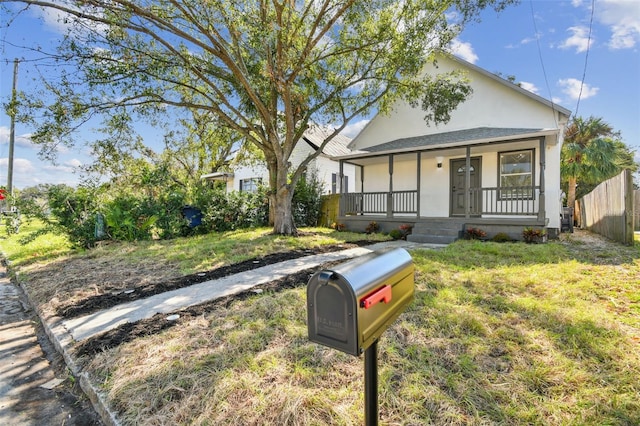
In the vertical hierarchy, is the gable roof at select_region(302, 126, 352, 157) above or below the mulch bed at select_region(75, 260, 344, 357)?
above

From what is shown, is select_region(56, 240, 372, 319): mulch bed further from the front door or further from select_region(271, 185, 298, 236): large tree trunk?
the front door

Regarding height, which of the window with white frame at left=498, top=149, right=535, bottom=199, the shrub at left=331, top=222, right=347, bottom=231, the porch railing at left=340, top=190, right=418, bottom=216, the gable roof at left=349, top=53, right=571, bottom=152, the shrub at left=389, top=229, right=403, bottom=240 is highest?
the gable roof at left=349, top=53, right=571, bottom=152

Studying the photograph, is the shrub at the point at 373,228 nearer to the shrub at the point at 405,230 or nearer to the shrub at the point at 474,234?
the shrub at the point at 405,230

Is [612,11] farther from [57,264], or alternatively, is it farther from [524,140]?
[57,264]

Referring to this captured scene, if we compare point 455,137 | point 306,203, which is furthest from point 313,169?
point 455,137

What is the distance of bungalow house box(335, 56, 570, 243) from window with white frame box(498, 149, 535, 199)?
3 cm

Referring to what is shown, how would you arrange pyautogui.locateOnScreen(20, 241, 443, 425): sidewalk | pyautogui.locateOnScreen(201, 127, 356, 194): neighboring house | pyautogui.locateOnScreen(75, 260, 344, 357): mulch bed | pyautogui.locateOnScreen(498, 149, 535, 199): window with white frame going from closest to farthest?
pyautogui.locateOnScreen(20, 241, 443, 425): sidewalk < pyautogui.locateOnScreen(75, 260, 344, 357): mulch bed < pyautogui.locateOnScreen(498, 149, 535, 199): window with white frame < pyautogui.locateOnScreen(201, 127, 356, 194): neighboring house

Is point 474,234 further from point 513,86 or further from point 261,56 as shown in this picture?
point 261,56

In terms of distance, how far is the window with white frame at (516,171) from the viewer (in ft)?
32.4

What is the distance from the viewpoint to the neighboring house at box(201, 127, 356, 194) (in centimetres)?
1612

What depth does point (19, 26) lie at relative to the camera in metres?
6.69

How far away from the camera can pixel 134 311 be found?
3.62 meters

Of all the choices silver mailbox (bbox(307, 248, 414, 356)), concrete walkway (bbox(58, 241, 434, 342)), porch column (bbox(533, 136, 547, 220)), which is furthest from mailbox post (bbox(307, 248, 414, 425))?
porch column (bbox(533, 136, 547, 220))

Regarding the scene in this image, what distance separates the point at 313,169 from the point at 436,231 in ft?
25.4
